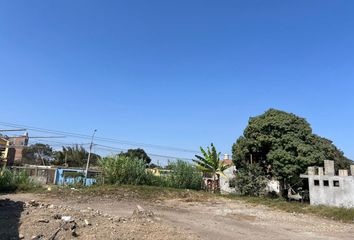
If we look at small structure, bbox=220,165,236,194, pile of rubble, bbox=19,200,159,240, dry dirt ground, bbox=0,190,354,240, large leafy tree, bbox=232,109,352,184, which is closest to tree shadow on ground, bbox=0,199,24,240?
dry dirt ground, bbox=0,190,354,240

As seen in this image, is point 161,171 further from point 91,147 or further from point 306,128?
point 91,147


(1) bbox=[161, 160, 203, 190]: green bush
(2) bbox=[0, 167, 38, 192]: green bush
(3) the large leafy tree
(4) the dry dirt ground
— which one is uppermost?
(3) the large leafy tree

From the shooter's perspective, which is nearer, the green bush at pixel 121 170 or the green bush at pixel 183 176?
the green bush at pixel 121 170

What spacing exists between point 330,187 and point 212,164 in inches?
379

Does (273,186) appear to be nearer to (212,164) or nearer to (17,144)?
(212,164)

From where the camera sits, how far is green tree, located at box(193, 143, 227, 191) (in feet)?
74.5

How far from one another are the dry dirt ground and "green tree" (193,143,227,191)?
24.7ft

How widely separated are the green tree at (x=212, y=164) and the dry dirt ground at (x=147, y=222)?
7.54 metres

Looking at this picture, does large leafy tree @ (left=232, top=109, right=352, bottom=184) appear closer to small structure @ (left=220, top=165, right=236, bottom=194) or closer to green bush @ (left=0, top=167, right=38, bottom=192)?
small structure @ (left=220, top=165, right=236, bottom=194)

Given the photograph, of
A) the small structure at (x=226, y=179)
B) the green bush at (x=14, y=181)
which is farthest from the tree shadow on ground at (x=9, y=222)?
the small structure at (x=226, y=179)

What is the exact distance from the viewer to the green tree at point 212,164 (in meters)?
22.7

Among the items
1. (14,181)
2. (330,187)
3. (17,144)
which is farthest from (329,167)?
(17,144)

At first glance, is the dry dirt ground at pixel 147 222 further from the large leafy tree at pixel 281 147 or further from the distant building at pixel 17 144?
the distant building at pixel 17 144

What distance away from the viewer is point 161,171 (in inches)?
837
